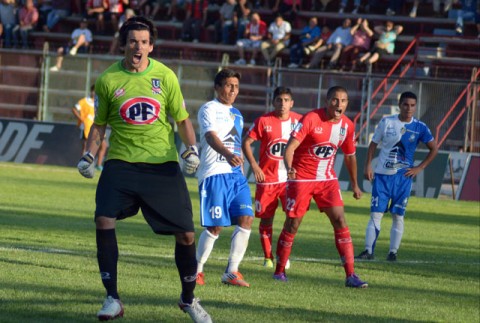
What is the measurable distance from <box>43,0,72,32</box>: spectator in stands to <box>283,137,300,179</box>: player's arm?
29652 millimetres

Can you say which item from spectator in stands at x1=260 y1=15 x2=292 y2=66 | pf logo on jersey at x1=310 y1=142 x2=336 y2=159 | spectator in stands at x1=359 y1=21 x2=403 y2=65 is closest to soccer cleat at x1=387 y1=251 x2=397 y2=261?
pf logo on jersey at x1=310 y1=142 x2=336 y2=159

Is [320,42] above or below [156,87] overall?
below

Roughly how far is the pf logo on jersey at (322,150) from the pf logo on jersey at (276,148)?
1581 millimetres

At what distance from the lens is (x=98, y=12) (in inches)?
1575

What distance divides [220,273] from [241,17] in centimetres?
2533

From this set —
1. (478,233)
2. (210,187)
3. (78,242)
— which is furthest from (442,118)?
(210,187)

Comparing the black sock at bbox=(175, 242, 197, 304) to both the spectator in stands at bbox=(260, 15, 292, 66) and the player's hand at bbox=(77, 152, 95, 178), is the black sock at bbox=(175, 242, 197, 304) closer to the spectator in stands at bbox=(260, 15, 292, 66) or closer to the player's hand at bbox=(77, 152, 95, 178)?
the player's hand at bbox=(77, 152, 95, 178)

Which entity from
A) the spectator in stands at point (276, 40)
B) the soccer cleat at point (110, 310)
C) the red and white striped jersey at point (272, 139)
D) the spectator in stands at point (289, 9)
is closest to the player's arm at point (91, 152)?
the soccer cleat at point (110, 310)

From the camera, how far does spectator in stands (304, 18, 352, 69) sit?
34.2 meters

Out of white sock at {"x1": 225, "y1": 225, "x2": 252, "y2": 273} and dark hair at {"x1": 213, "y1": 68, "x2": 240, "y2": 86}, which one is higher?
dark hair at {"x1": 213, "y1": 68, "x2": 240, "y2": 86}

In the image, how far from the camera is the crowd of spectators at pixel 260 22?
34.3 meters

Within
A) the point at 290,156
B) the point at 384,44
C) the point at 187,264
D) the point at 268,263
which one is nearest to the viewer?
the point at 187,264

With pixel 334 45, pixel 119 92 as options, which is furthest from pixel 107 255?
pixel 334 45

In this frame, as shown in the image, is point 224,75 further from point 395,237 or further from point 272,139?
point 395,237
